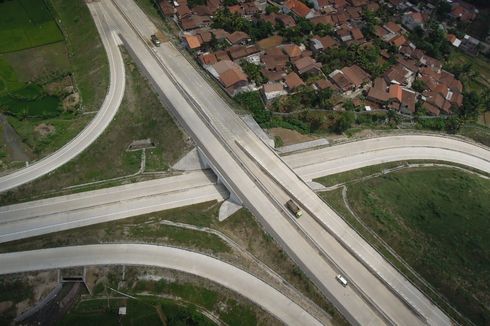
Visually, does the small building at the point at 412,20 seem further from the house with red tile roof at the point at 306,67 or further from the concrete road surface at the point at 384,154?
the concrete road surface at the point at 384,154

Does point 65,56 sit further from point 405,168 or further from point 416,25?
point 416,25

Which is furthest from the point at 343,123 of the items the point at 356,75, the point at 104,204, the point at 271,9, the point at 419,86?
the point at 104,204

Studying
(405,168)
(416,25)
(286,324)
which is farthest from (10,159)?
(416,25)

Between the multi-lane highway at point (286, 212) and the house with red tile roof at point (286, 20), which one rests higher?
the house with red tile roof at point (286, 20)

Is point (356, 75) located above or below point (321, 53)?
below

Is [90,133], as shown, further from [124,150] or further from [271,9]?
[271,9]

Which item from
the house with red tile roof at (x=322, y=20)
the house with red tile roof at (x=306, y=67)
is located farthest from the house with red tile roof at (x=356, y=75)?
the house with red tile roof at (x=322, y=20)
